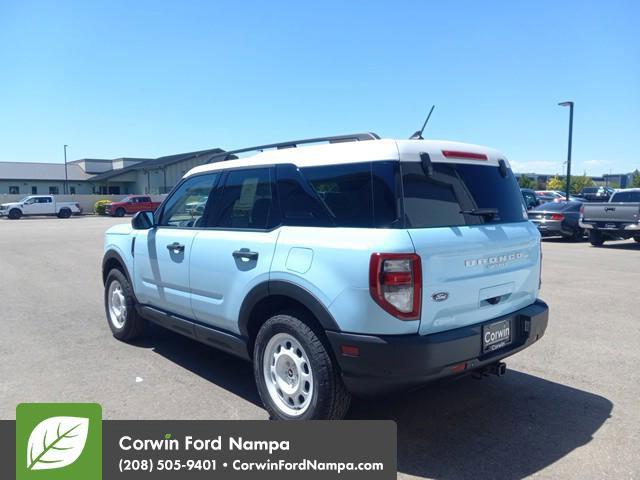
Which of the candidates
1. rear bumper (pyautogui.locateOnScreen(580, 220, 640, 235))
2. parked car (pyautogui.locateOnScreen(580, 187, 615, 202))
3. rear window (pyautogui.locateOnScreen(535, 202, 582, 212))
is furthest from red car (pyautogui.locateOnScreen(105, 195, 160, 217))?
parked car (pyautogui.locateOnScreen(580, 187, 615, 202))

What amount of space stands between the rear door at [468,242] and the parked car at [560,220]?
14712 mm

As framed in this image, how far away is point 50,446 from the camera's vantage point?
3.21 m

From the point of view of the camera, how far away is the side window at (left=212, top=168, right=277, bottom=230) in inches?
159

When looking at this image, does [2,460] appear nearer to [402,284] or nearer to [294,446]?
[294,446]

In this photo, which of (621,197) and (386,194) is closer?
(386,194)

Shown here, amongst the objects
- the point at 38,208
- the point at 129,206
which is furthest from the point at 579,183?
the point at 38,208

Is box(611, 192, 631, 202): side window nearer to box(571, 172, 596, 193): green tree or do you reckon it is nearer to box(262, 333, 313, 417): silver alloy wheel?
box(262, 333, 313, 417): silver alloy wheel

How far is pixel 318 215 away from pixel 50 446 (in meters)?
2.22

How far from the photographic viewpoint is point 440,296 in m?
3.25

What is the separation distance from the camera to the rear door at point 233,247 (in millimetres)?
3902

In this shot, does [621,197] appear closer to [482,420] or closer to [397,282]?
[482,420]

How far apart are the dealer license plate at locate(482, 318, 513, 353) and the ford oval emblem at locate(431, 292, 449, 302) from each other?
441 millimetres

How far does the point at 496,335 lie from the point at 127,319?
4032 mm

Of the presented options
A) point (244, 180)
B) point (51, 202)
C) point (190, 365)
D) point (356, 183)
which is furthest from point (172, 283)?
point (51, 202)
